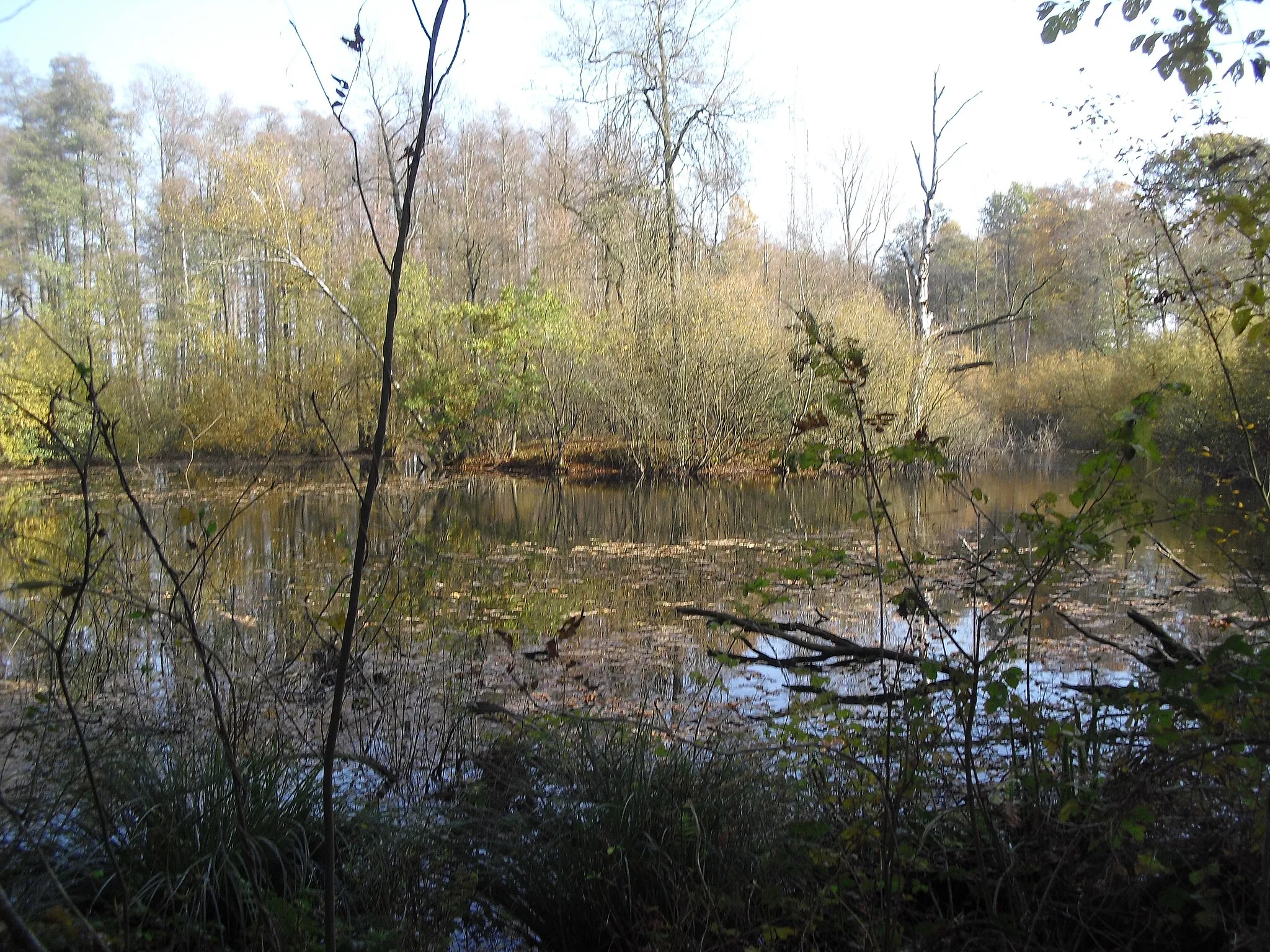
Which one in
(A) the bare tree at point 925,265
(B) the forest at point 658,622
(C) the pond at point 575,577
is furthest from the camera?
(A) the bare tree at point 925,265

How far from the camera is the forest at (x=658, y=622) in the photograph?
228 cm

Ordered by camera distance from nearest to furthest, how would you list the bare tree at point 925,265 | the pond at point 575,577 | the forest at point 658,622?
the forest at point 658,622
the pond at point 575,577
the bare tree at point 925,265

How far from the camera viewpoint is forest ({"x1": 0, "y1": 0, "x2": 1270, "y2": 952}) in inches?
89.7

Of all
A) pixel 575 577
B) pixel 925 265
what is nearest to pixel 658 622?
pixel 575 577

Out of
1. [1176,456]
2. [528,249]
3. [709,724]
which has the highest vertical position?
[528,249]

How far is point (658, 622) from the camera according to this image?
23.0 feet

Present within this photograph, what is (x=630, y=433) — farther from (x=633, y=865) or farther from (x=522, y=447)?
(x=633, y=865)

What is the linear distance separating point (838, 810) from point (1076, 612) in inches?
184

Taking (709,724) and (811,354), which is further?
(709,724)

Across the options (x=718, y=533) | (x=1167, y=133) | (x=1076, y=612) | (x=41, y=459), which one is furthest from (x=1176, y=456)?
(x=41, y=459)

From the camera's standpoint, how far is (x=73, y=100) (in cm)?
2592

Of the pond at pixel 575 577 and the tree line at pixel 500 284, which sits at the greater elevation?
the tree line at pixel 500 284

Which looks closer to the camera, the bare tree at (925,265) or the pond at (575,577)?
the pond at (575,577)

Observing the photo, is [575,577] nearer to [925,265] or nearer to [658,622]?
[658,622]
